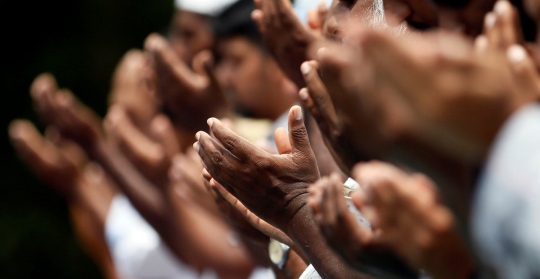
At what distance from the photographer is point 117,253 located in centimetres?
341

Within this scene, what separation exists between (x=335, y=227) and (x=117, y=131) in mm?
2202

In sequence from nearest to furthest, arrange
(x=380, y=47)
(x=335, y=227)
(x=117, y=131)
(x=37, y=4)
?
(x=380, y=47), (x=335, y=227), (x=117, y=131), (x=37, y=4)

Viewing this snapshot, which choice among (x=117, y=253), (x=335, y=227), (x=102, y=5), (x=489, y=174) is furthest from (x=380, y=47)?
(x=102, y=5)

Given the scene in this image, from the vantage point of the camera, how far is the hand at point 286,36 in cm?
188

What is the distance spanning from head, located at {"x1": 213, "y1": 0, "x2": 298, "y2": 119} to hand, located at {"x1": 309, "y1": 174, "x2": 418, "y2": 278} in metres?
1.52

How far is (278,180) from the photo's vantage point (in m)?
1.37

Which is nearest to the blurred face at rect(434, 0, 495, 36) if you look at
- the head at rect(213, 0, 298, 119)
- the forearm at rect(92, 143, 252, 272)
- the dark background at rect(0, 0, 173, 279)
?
the head at rect(213, 0, 298, 119)

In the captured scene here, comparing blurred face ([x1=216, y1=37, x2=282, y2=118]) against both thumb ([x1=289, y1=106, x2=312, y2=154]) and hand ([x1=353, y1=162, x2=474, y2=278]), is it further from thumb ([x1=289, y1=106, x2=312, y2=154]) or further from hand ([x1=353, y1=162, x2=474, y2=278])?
hand ([x1=353, y1=162, x2=474, y2=278])

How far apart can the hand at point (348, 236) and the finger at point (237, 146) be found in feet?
0.82

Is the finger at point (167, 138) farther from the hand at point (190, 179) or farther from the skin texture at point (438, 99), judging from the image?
the skin texture at point (438, 99)

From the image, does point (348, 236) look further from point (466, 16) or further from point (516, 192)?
point (466, 16)

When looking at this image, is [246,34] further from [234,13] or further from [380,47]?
[380,47]

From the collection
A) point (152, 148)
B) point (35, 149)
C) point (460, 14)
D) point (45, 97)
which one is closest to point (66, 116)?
point (45, 97)

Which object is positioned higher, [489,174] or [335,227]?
[489,174]
